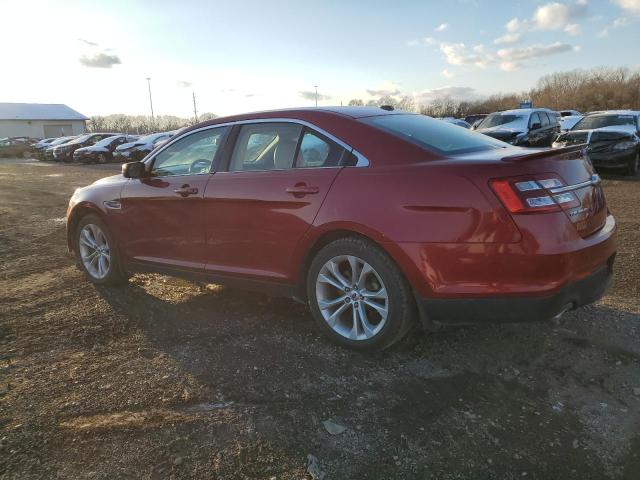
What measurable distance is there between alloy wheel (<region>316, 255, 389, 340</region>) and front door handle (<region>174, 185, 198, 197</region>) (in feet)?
4.49

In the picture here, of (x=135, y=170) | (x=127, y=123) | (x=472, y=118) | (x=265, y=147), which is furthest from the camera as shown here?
(x=127, y=123)

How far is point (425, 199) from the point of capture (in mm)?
3080

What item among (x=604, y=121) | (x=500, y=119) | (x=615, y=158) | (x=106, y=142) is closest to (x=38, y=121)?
(x=106, y=142)

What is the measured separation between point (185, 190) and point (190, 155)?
1.26 ft

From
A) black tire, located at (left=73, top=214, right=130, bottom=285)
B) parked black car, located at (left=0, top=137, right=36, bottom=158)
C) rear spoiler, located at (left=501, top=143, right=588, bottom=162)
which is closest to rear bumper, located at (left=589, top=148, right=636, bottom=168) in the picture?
rear spoiler, located at (left=501, top=143, right=588, bottom=162)

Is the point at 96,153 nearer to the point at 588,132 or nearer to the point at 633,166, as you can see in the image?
the point at 588,132

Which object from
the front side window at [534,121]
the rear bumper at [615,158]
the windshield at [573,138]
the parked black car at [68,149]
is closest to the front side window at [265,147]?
the windshield at [573,138]

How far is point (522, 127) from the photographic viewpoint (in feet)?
50.8

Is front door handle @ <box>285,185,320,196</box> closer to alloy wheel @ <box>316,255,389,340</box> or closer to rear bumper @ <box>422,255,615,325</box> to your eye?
alloy wheel @ <box>316,255,389,340</box>

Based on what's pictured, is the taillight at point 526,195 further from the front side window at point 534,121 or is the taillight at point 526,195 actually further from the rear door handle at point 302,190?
the front side window at point 534,121

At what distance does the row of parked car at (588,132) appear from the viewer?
42.3 feet

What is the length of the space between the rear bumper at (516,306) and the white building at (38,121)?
82912mm

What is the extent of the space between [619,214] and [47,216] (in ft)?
32.2

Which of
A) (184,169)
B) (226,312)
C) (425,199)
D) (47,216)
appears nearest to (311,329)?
(226,312)
